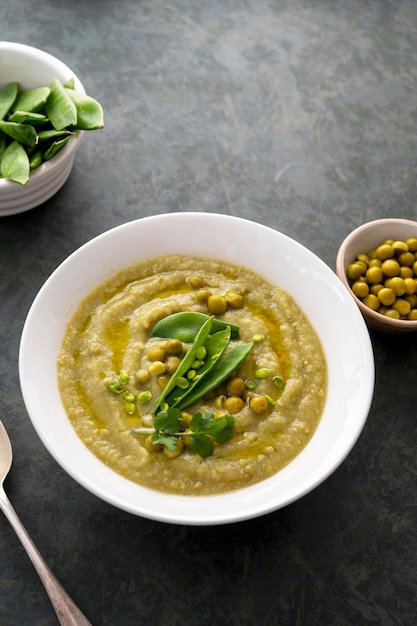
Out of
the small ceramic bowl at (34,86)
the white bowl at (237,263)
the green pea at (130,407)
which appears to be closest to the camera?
the white bowl at (237,263)

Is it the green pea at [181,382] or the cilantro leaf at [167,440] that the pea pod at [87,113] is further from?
the cilantro leaf at [167,440]

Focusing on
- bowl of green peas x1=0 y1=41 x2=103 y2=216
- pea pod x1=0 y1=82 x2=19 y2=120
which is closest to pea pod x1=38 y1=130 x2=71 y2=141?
bowl of green peas x1=0 y1=41 x2=103 y2=216

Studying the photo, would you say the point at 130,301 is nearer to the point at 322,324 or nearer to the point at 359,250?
the point at 322,324

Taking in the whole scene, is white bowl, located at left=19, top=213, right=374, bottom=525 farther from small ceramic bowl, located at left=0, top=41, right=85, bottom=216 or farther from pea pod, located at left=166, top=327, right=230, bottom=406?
small ceramic bowl, located at left=0, top=41, right=85, bottom=216

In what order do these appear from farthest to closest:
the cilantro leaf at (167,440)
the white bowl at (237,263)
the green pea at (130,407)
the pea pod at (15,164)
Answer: the pea pod at (15,164) → the green pea at (130,407) → the cilantro leaf at (167,440) → the white bowl at (237,263)

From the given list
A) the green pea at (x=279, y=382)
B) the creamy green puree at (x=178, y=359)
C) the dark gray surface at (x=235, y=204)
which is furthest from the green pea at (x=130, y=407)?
the green pea at (x=279, y=382)

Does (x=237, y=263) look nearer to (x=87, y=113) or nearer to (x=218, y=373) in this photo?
(x=218, y=373)

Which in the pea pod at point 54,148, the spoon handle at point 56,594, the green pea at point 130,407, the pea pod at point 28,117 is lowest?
the spoon handle at point 56,594

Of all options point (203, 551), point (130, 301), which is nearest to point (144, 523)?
point (203, 551)
